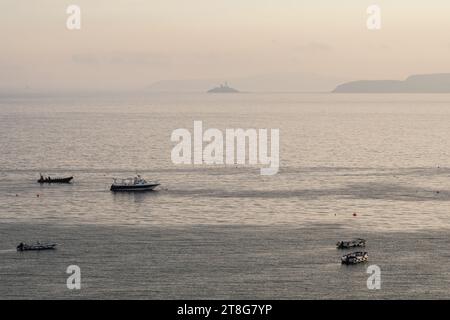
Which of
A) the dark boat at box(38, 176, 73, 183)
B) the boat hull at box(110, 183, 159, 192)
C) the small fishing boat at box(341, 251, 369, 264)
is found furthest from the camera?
the dark boat at box(38, 176, 73, 183)

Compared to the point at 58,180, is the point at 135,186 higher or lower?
lower

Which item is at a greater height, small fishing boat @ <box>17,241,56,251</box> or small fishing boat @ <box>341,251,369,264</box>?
small fishing boat @ <box>17,241,56,251</box>

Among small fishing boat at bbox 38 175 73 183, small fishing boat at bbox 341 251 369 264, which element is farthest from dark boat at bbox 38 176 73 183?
small fishing boat at bbox 341 251 369 264

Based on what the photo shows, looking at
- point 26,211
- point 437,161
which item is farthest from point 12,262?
point 437,161

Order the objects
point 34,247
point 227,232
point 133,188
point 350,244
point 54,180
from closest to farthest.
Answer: point 34,247
point 350,244
point 227,232
point 133,188
point 54,180

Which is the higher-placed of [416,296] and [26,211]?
[26,211]

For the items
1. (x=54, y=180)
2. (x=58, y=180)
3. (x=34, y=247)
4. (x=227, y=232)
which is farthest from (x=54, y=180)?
(x=34, y=247)

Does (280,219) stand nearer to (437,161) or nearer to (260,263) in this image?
(260,263)

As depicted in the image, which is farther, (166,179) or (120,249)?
(166,179)

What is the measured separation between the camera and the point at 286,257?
85.2 metres

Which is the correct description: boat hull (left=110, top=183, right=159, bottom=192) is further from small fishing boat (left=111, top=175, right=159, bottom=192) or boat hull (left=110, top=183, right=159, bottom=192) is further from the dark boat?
the dark boat

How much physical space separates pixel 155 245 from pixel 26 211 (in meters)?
32.6

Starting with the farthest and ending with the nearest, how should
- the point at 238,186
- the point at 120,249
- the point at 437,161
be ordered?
the point at 437,161
the point at 238,186
the point at 120,249

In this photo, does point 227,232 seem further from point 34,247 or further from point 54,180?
point 54,180
